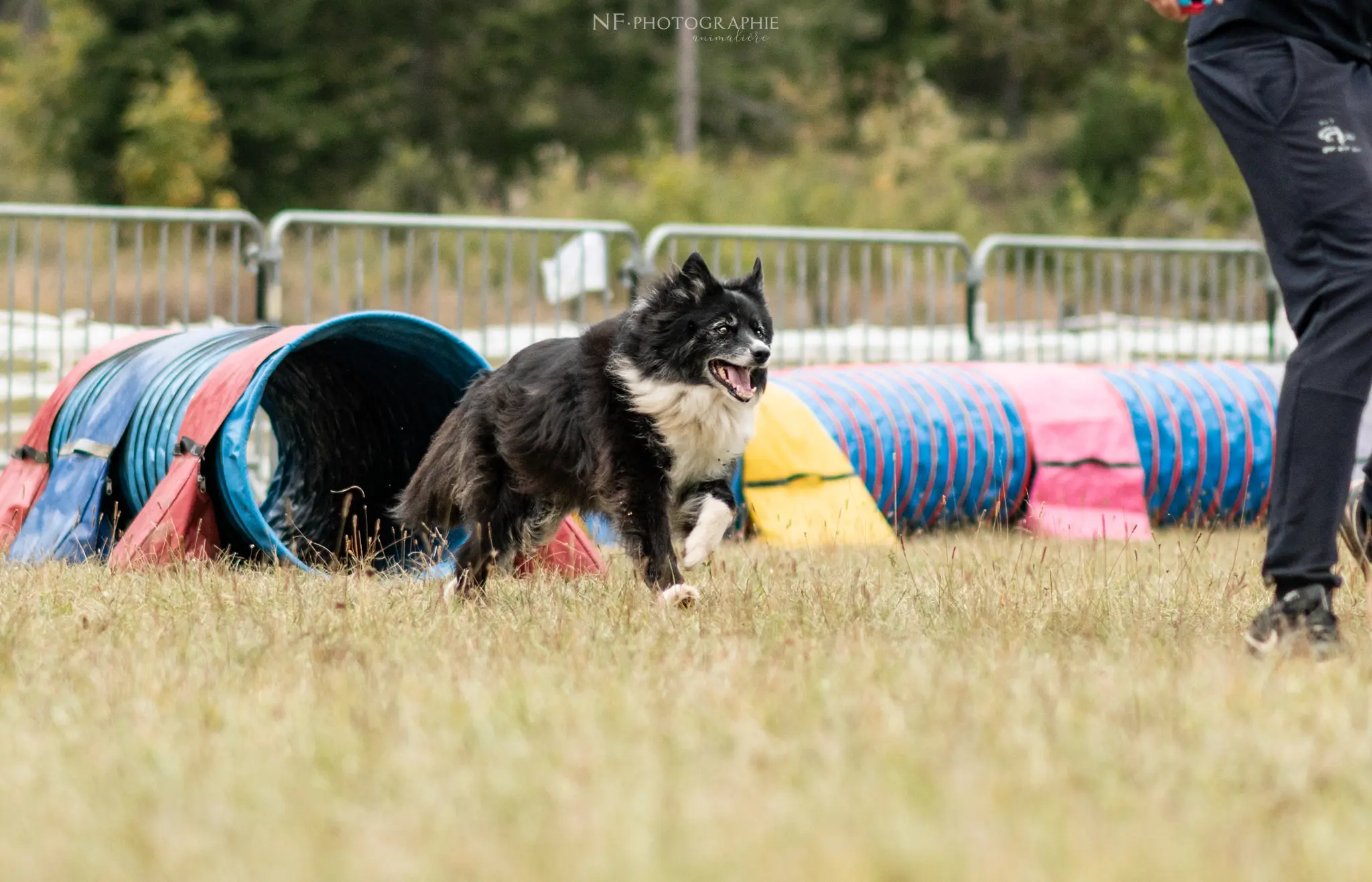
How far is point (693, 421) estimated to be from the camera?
203 inches

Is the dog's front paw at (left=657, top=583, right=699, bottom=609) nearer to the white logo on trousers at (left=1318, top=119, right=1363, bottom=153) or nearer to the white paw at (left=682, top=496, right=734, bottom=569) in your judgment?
the white paw at (left=682, top=496, right=734, bottom=569)

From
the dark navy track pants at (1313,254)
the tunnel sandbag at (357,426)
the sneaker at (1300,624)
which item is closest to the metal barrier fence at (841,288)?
the tunnel sandbag at (357,426)

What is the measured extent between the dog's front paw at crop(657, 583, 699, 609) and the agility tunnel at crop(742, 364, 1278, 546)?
2.63m

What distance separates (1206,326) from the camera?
45.1ft

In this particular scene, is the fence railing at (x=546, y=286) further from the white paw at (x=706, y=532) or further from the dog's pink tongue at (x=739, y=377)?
the white paw at (x=706, y=532)

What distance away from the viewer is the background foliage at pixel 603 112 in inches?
997

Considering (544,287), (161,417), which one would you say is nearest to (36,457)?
(161,417)

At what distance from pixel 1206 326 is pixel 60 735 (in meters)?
12.3

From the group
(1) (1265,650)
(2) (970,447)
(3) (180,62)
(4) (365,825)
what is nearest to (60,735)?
(4) (365,825)

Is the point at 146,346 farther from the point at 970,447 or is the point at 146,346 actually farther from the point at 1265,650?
the point at 1265,650

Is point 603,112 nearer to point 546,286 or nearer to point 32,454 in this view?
point 546,286

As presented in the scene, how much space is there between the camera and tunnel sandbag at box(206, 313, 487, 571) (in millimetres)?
6309

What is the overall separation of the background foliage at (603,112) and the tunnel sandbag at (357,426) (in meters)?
17.0

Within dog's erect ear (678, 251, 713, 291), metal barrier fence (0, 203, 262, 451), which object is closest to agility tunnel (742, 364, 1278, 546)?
dog's erect ear (678, 251, 713, 291)
